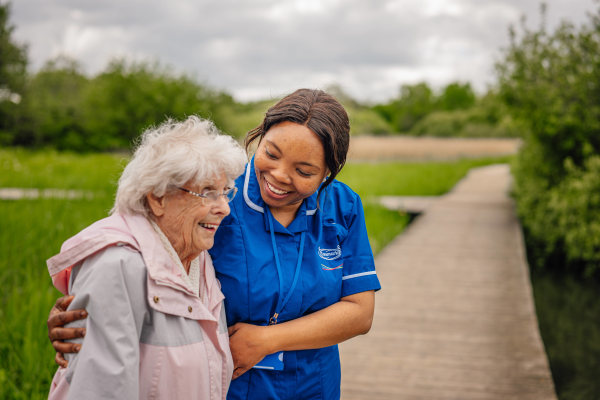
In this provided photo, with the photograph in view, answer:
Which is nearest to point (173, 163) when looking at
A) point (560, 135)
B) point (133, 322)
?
point (133, 322)

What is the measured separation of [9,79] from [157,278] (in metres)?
32.4

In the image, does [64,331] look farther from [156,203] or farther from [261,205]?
[261,205]

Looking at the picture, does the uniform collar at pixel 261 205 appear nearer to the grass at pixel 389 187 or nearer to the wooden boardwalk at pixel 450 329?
the wooden boardwalk at pixel 450 329

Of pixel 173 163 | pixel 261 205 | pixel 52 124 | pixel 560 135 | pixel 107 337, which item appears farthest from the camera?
pixel 52 124

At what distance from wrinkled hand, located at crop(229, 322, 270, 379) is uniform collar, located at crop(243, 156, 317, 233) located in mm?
283

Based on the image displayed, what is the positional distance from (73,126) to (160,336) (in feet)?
113

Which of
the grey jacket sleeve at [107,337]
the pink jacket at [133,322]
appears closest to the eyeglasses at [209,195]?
the pink jacket at [133,322]

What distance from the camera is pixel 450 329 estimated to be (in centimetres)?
439

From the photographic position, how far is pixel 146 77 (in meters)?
26.7

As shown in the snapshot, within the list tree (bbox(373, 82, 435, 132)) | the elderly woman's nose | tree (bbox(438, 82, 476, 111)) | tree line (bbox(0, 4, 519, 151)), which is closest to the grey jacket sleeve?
the elderly woman's nose

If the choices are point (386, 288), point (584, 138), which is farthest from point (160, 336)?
point (584, 138)

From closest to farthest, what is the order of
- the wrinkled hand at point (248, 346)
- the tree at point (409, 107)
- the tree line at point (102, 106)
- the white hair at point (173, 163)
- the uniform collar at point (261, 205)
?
the white hair at point (173, 163), the wrinkled hand at point (248, 346), the uniform collar at point (261, 205), the tree line at point (102, 106), the tree at point (409, 107)

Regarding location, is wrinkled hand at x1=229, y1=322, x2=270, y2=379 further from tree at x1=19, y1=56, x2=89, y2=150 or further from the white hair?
tree at x1=19, y1=56, x2=89, y2=150

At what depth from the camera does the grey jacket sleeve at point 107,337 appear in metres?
1.13
